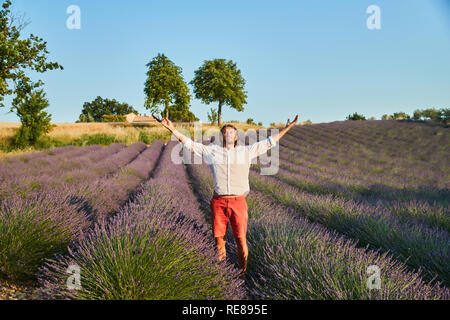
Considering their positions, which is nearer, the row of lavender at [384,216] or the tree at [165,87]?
the row of lavender at [384,216]

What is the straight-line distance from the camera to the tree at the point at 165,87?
32844mm

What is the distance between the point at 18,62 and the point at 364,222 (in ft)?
43.1

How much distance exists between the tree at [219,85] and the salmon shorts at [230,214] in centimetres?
3193

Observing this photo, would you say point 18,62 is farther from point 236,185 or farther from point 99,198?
point 236,185

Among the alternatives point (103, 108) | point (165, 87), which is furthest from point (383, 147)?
point (103, 108)

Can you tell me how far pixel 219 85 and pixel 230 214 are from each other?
33.9m

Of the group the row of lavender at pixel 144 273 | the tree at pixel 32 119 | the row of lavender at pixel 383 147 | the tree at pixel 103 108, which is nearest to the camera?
the row of lavender at pixel 144 273

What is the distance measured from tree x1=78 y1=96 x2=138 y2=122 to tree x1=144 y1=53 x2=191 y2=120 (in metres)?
44.7

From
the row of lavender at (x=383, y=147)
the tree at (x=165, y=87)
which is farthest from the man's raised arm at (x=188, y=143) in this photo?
the tree at (x=165, y=87)

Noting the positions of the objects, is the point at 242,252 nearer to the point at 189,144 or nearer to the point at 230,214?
the point at 230,214

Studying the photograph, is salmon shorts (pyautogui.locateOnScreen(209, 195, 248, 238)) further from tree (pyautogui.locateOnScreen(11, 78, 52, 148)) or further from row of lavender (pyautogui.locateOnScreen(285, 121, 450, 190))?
tree (pyautogui.locateOnScreen(11, 78, 52, 148))

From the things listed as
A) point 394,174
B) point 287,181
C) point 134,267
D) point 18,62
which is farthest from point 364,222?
point 18,62

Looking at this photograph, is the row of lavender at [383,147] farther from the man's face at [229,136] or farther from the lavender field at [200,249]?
the man's face at [229,136]
